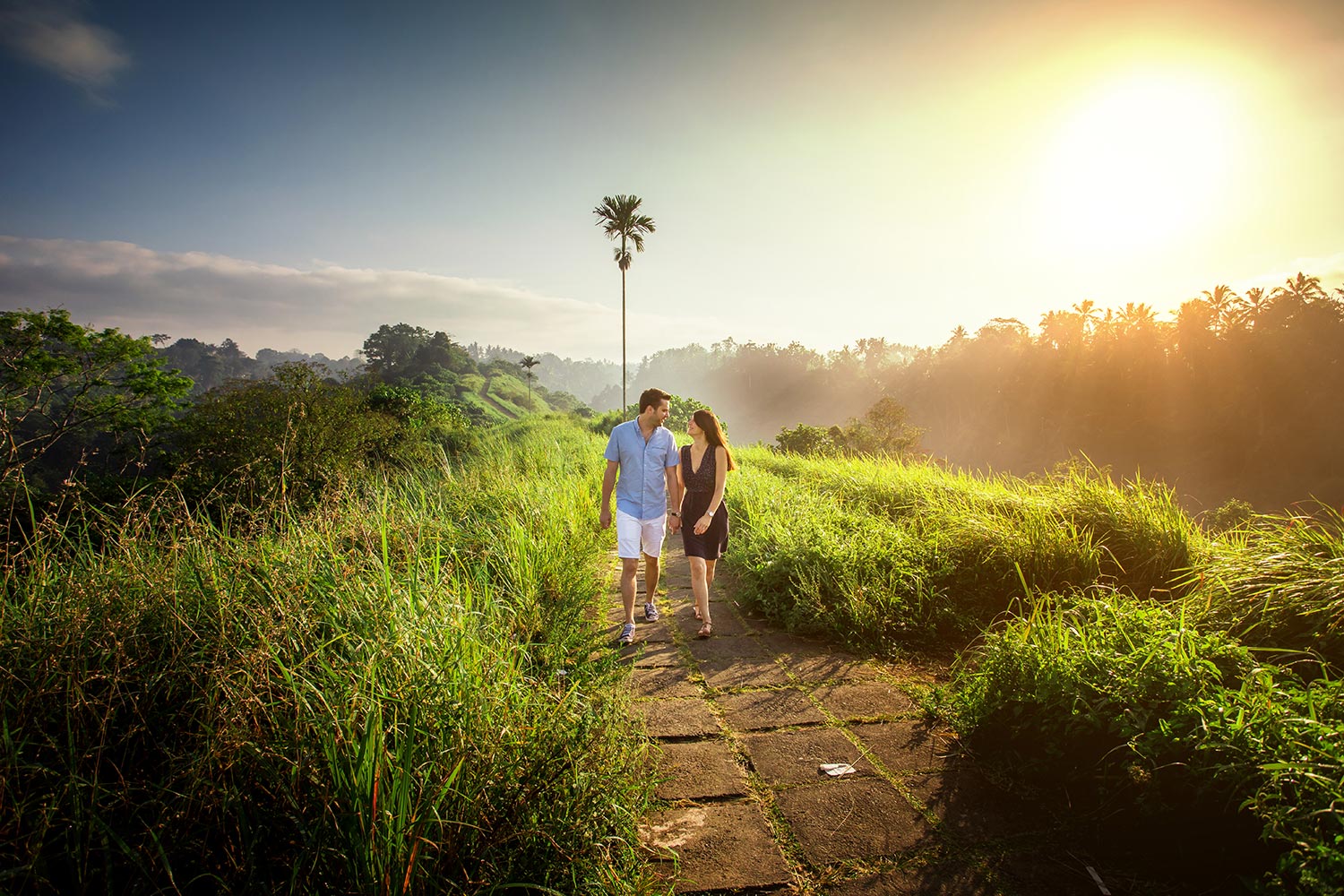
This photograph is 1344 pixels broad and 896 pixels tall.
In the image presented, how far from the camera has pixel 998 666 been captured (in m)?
2.61

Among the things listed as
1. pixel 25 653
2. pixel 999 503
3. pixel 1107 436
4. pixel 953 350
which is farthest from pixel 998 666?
pixel 953 350

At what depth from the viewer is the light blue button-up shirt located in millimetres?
3977

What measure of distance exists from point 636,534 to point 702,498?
60 centimetres

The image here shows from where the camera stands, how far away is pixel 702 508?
167 inches

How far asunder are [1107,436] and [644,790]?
47400mm

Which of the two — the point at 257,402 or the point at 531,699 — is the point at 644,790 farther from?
the point at 257,402

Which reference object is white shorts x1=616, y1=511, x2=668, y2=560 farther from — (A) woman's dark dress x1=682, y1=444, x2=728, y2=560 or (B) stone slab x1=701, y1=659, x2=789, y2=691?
(B) stone slab x1=701, y1=659, x2=789, y2=691

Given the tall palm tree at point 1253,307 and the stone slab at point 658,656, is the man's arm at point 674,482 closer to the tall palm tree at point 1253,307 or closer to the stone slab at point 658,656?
the stone slab at point 658,656

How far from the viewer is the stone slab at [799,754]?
2.32 meters

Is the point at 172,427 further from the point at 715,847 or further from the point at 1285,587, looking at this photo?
the point at 1285,587

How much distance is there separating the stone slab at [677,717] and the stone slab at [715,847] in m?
Answer: 0.54

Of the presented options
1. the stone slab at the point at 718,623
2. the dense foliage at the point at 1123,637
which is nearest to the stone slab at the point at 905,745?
the dense foliage at the point at 1123,637

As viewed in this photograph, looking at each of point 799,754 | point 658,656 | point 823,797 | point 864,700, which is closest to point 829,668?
point 864,700

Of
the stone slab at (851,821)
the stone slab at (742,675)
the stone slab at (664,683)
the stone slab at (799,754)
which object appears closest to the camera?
the stone slab at (851,821)
